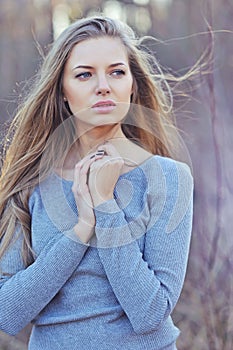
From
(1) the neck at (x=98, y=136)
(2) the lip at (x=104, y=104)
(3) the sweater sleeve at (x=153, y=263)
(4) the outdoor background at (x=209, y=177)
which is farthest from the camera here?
(4) the outdoor background at (x=209, y=177)

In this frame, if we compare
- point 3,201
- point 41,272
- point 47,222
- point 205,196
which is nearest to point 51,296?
point 41,272

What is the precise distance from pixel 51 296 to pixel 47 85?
569mm

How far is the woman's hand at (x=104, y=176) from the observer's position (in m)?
2.10

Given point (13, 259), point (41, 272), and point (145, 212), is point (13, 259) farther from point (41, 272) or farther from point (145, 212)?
point (145, 212)

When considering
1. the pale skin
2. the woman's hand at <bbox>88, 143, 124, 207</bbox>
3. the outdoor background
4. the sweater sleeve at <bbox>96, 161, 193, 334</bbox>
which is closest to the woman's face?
the pale skin

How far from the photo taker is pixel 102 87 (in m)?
2.11

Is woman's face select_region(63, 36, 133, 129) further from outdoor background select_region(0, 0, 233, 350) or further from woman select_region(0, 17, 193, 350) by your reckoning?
outdoor background select_region(0, 0, 233, 350)

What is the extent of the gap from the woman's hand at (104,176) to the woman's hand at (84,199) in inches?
0.4

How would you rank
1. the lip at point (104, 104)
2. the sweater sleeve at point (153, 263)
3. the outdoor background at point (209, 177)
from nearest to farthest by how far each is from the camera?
the sweater sleeve at point (153, 263), the lip at point (104, 104), the outdoor background at point (209, 177)

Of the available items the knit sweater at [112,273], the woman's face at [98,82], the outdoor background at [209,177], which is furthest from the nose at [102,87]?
the outdoor background at [209,177]

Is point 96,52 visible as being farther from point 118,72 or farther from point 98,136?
point 98,136

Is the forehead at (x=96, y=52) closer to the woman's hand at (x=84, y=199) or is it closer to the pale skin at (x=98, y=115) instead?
the pale skin at (x=98, y=115)

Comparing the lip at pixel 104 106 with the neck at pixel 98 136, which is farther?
the neck at pixel 98 136

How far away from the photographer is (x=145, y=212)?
2123 millimetres
